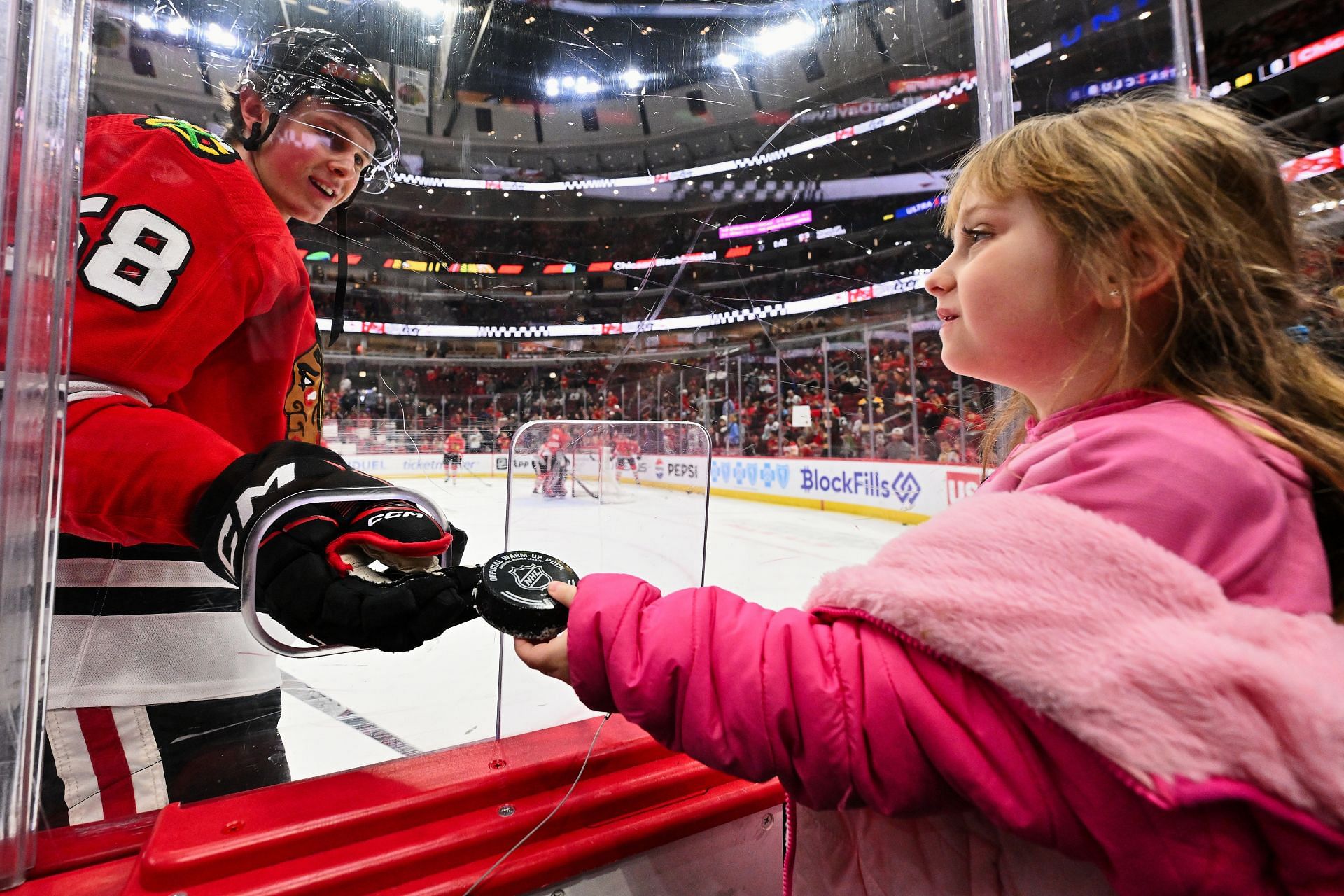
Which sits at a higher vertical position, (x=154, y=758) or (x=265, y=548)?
(x=265, y=548)

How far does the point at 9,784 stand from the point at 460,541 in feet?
1.17

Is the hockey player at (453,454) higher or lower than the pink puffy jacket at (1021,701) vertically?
higher

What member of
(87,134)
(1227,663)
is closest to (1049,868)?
(1227,663)

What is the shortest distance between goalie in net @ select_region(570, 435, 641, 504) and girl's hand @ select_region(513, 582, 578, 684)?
1.02ft

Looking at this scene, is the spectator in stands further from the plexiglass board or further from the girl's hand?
the girl's hand

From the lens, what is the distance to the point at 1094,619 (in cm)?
37

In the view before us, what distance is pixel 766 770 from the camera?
0.41 metres

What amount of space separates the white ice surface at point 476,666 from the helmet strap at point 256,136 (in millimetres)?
331

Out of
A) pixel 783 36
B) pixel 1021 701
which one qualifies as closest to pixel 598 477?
pixel 1021 701

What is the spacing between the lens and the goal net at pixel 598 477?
2.55 feet

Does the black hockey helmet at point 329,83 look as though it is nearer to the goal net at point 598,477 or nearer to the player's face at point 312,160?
the player's face at point 312,160

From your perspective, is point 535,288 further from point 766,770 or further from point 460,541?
point 766,770

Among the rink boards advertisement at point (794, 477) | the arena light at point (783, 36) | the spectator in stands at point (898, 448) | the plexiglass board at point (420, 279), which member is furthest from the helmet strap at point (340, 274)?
the spectator in stands at point (898, 448)

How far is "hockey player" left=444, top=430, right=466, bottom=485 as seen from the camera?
0.66 metres
